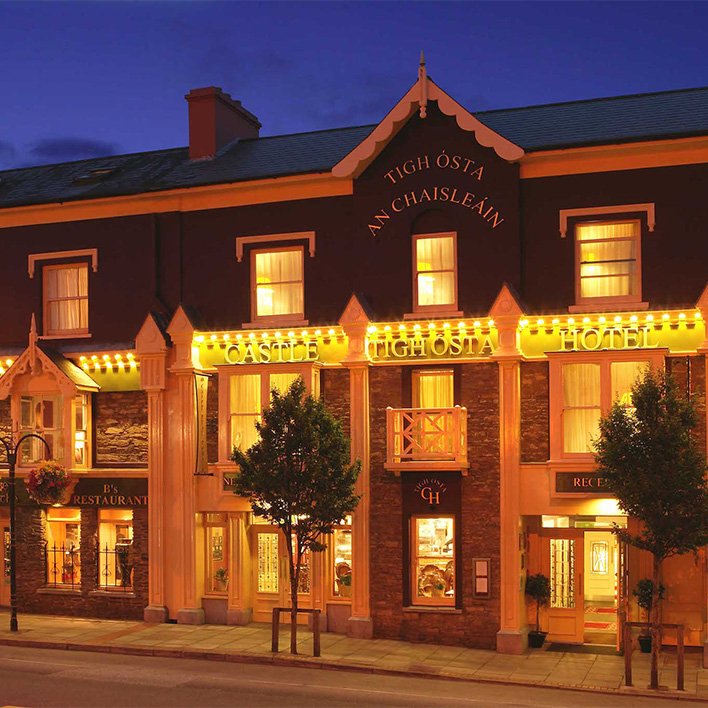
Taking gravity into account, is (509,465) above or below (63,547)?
above

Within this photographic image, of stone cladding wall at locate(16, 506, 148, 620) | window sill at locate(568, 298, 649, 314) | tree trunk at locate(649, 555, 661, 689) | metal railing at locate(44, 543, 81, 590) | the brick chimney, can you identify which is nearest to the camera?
tree trunk at locate(649, 555, 661, 689)

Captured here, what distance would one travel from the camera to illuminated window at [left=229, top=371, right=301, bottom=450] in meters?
23.7

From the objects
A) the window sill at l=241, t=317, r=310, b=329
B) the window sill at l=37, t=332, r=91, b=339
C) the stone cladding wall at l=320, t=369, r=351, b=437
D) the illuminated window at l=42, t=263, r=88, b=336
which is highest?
the illuminated window at l=42, t=263, r=88, b=336

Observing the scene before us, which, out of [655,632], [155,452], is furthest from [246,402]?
[655,632]

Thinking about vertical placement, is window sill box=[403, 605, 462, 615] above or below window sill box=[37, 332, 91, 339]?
→ below

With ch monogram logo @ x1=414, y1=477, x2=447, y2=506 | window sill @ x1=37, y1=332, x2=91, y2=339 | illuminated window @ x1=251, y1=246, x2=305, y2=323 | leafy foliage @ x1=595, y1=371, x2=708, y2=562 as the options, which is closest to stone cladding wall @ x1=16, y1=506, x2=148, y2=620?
window sill @ x1=37, y1=332, x2=91, y2=339

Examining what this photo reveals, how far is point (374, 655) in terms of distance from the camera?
20484 mm

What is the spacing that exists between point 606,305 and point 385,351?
15.6 feet

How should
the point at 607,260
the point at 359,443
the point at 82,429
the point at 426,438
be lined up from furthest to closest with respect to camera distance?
the point at 82,429, the point at 359,443, the point at 426,438, the point at 607,260

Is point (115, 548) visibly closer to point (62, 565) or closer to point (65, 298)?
point (62, 565)

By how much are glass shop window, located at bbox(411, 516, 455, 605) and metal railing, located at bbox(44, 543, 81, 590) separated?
8.50 meters

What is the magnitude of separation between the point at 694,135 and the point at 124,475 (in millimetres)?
14599

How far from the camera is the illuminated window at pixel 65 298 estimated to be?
84.3 ft

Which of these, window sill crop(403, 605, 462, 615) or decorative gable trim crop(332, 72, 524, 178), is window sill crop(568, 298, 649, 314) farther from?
window sill crop(403, 605, 462, 615)
